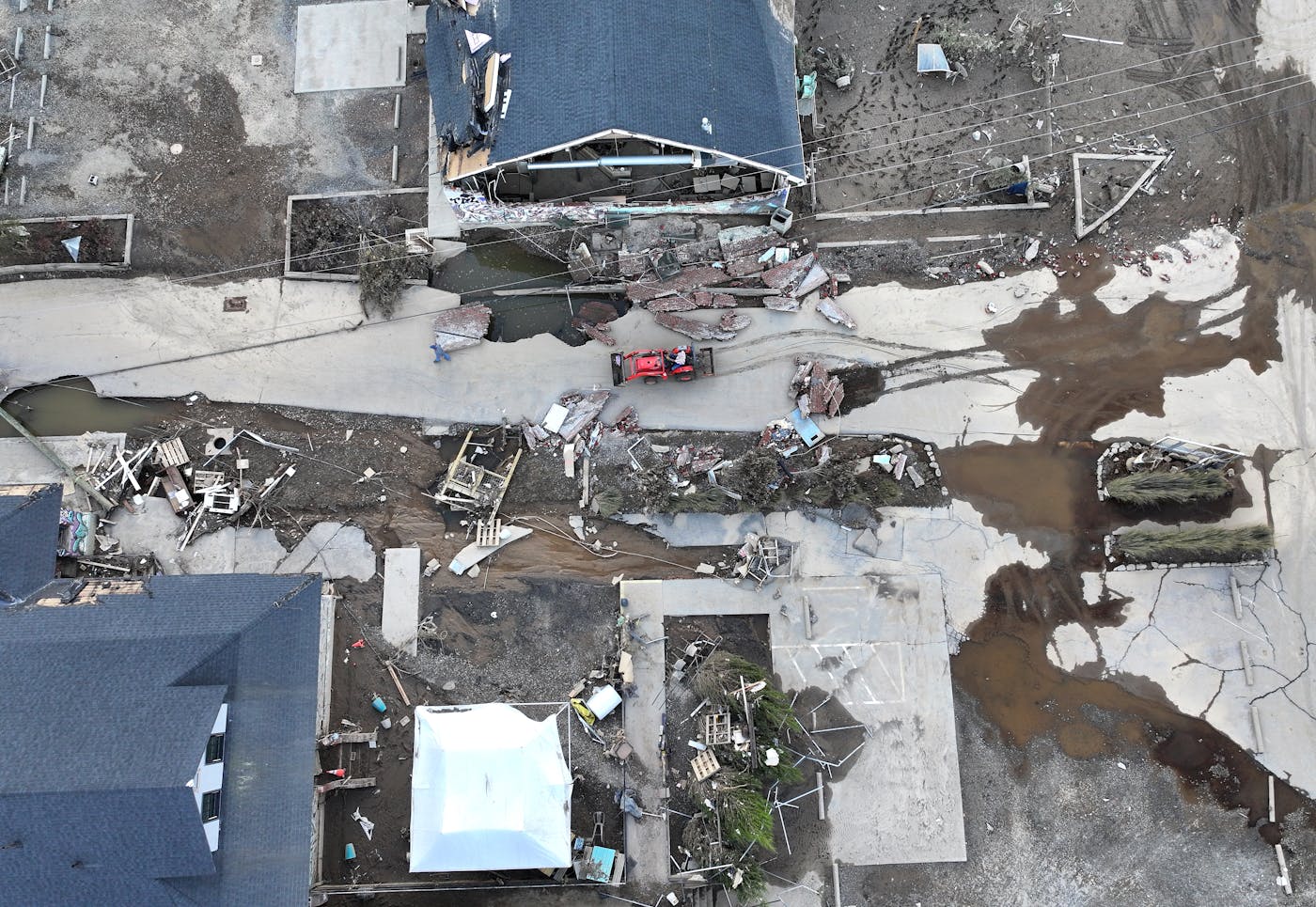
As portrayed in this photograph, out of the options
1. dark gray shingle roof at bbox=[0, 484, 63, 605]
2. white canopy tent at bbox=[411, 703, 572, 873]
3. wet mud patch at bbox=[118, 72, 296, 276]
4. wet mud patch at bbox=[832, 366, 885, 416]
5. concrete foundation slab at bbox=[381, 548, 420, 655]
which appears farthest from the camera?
wet mud patch at bbox=[118, 72, 296, 276]

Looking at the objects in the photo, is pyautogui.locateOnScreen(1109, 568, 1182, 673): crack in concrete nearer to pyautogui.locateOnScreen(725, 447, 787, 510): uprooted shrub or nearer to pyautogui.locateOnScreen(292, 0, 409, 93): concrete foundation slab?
pyautogui.locateOnScreen(725, 447, 787, 510): uprooted shrub

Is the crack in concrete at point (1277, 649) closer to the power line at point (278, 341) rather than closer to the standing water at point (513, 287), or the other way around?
the power line at point (278, 341)

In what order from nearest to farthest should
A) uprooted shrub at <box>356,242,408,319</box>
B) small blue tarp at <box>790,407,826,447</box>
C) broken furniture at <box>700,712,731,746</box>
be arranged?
1. broken furniture at <box>700,712,731,746</box>
2. small blue tarp at <box>790,407,826,447</box>
3. uprooted shrub at <box>356,242,408,319</box>

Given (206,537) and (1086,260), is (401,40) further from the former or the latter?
(1086,260)

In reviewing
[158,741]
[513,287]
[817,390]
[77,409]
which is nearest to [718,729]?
[817,390]

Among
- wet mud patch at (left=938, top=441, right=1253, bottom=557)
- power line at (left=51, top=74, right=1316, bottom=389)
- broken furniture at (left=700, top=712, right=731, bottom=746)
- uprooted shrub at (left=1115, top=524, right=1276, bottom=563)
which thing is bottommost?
broken furniture at (left=700, top=712, right=731, bottom=746)

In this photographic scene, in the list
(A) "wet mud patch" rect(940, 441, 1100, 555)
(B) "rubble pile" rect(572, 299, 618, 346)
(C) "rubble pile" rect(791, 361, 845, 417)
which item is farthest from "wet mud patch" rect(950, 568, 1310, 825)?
(B) "rubble pile" rect(572, 299, 618, 346)

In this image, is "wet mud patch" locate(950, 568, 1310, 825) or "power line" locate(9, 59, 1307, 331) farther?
"power line" locate(9, 59, 1307, 331)
